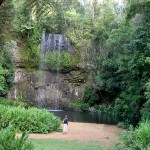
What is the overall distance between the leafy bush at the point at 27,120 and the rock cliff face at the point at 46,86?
17.5 meters

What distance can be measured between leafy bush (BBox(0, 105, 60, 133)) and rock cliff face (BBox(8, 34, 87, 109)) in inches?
690

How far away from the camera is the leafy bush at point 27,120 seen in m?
18.4

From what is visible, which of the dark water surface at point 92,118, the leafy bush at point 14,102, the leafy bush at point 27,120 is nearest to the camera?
the leafy bush at point 27,120

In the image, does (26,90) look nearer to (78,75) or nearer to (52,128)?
(78,75)

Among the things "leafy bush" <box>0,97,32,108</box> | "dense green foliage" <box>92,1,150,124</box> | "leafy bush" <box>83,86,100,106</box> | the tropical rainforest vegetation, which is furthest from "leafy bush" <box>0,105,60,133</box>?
"leafy bush" <box>83,86,100,106</box>

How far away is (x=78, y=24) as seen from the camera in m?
40.9

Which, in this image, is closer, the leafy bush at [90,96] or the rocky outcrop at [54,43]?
the leafy bush at [90,96]

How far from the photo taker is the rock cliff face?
37562 millimetres

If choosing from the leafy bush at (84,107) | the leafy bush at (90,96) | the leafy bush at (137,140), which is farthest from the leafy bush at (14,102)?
the leafy bush at (137,140)

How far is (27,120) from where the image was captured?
18875 millimetres

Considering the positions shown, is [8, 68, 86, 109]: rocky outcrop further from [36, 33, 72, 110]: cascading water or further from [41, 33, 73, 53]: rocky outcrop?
[41, 33, 73, 53]: rocky outcrop

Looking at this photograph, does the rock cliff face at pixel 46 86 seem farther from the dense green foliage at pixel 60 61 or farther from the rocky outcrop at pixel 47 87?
the dense green foliage at pixel 60 61

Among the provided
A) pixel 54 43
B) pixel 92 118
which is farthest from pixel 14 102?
pixel 54 43

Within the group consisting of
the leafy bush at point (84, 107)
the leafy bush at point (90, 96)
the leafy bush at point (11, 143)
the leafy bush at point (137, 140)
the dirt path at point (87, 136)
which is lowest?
the dirt path at point (87, 136)
